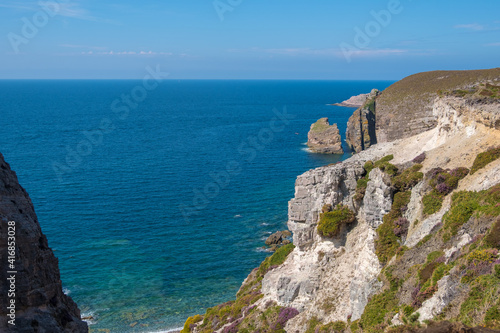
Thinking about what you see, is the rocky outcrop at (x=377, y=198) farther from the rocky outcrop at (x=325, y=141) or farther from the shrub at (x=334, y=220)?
the rocky outcrop at (x=325, y=141)

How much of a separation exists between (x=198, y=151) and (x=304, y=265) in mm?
103441

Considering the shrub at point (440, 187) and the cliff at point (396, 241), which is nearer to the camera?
the cliff at point (396, 241)

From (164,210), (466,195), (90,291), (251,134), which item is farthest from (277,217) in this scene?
(251,134)

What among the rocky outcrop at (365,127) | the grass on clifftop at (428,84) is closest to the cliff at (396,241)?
the grass on clifftop at (428,84)

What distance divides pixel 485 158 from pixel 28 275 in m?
29.8

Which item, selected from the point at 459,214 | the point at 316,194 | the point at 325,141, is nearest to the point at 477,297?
the point at 459,214

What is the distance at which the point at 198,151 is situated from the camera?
5561 inches

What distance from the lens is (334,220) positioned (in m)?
39.3

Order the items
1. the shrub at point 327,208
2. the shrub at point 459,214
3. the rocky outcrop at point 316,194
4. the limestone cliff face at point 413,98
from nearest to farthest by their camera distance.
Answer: the shrub at point 459,214 < the shrub at point 327,208 < the rocky outcrop at point 316,194 < the limestone cliff face at point 413,98

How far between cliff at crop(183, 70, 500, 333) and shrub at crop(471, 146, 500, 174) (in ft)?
0.24

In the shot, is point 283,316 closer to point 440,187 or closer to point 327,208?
point 327,208

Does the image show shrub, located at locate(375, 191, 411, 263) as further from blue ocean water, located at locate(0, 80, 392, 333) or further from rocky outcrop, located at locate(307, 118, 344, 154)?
rocky outcrop, located at locate(307, 118, 344, 154)

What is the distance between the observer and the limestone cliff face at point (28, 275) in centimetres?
2084

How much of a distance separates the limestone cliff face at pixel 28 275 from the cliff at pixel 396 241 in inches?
A: 674
